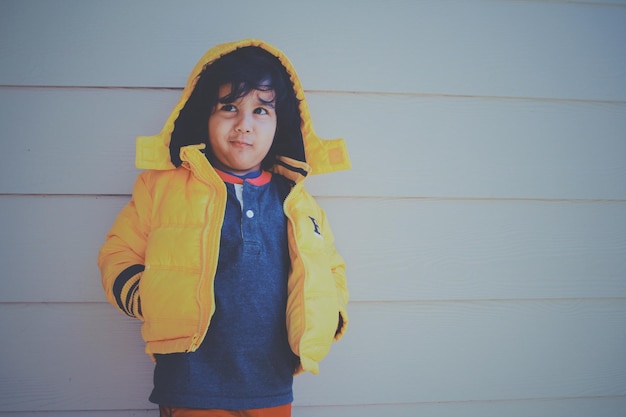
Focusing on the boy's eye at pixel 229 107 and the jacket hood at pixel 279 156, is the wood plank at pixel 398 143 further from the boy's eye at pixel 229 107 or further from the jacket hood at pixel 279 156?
the boy's eye at pixel 229 107

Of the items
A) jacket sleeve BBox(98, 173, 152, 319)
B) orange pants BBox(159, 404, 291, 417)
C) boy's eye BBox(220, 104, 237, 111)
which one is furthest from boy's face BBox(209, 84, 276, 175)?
orange pants BBox(159, 404, 291, 417)

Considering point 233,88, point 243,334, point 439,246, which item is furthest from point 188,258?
point 439,246

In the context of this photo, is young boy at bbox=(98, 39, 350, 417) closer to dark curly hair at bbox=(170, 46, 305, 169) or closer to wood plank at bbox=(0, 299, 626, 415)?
dark curly hair at bbox=(170, 46, 305, 169)

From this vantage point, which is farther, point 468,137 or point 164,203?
point 468,137

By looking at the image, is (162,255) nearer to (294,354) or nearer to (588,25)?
(294,354)

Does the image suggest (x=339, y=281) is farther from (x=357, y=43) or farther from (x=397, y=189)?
(x=357, y=43)

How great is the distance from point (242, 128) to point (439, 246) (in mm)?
765

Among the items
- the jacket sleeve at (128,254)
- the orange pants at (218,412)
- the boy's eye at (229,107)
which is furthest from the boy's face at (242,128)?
the orange pants at (218,412)

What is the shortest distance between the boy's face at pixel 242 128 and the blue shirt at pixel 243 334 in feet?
0.24

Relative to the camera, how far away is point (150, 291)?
92 centimetres

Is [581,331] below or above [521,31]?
below

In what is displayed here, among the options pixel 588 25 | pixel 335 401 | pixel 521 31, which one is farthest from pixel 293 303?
pixel 588 25

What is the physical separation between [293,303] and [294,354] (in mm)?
142

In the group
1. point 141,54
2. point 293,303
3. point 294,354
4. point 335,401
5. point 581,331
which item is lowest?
point 335,401
